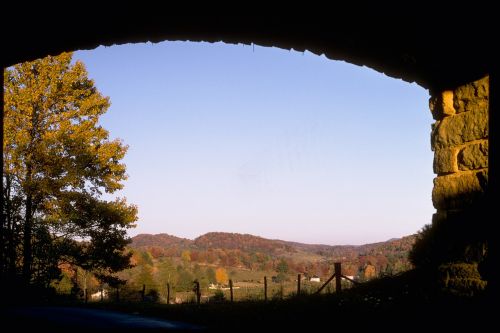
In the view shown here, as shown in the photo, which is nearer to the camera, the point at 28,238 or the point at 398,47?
the point at 398,47

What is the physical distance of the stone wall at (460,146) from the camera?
4168 millimetres

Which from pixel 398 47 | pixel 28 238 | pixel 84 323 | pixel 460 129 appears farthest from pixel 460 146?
pixel 28 238

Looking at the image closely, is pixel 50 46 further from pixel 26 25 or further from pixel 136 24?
pixel 136 24

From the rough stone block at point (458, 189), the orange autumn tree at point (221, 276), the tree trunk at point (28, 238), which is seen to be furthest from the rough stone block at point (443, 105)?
the orange autumn tree at point (221, 276)

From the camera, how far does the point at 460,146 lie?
439 centimetres

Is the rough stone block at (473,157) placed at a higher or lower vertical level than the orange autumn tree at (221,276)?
higher

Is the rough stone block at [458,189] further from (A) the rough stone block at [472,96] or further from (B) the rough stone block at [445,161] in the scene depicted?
(A) the rough stone block at [472,96]

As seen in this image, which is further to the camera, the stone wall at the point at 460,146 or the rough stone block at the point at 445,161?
the rough stone block at the point at 445,161

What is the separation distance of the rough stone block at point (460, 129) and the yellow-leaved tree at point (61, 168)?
16159 millimetres

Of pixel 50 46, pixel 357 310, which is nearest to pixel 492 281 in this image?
pixel 50 46

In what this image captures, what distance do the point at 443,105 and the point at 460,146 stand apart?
0.46 metres

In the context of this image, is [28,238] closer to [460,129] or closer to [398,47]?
[398,47]

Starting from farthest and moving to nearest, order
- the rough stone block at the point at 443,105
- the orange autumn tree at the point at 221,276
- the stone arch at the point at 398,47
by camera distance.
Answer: the orange autumn tree at the point at 221,276
the rough stone block at the point at 443,105
the stone arch at the point at 398,47

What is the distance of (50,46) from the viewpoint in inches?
150
